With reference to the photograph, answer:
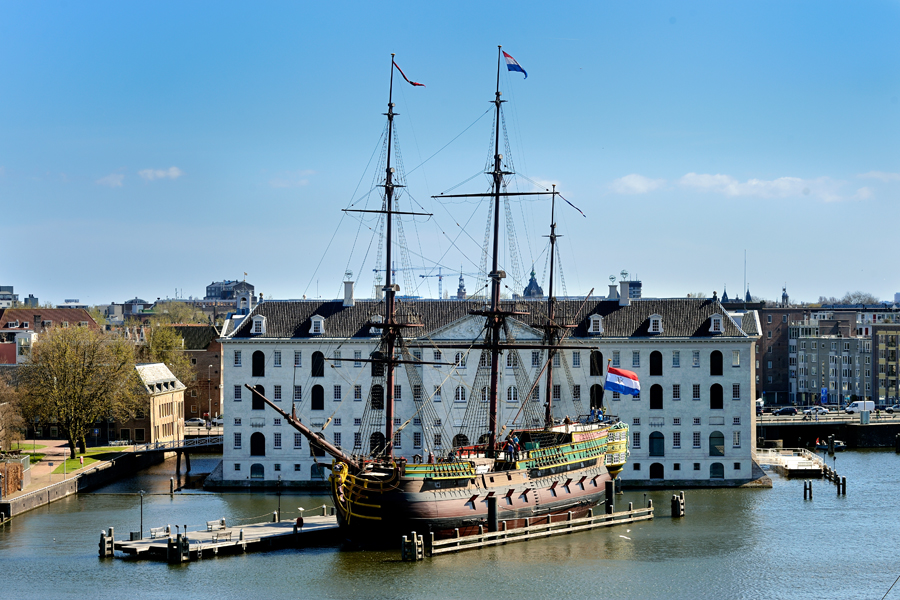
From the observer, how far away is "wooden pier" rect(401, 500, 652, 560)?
64250 millimetres

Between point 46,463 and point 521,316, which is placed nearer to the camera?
point 521,316

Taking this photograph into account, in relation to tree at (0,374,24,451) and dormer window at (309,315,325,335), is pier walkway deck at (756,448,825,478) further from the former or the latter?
tree at (0,374,24,451)

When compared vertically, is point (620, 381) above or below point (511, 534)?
above

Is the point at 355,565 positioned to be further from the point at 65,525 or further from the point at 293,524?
the point at 65,525

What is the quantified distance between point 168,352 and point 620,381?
222ft

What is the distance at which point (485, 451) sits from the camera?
75.8 meters

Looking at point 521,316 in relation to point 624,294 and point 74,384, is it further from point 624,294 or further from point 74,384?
point 74,384

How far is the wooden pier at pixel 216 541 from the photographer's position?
63750 millimetres

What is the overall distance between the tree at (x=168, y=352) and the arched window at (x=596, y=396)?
A: 56.3 m

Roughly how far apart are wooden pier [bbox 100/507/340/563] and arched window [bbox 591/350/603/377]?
27.5 m

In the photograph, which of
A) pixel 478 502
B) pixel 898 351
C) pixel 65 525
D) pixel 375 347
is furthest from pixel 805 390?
pixel 65 525

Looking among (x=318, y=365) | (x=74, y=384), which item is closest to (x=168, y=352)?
(x=74, y=384)

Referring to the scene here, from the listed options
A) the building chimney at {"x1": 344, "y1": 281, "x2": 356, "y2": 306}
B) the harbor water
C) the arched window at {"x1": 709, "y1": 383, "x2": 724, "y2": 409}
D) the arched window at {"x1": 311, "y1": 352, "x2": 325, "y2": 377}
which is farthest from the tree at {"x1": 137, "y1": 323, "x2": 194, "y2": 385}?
the arched window at {"x1": 709, "y1": 383, "x2": 724, "y2": 409}

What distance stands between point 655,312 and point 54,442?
187 feet
